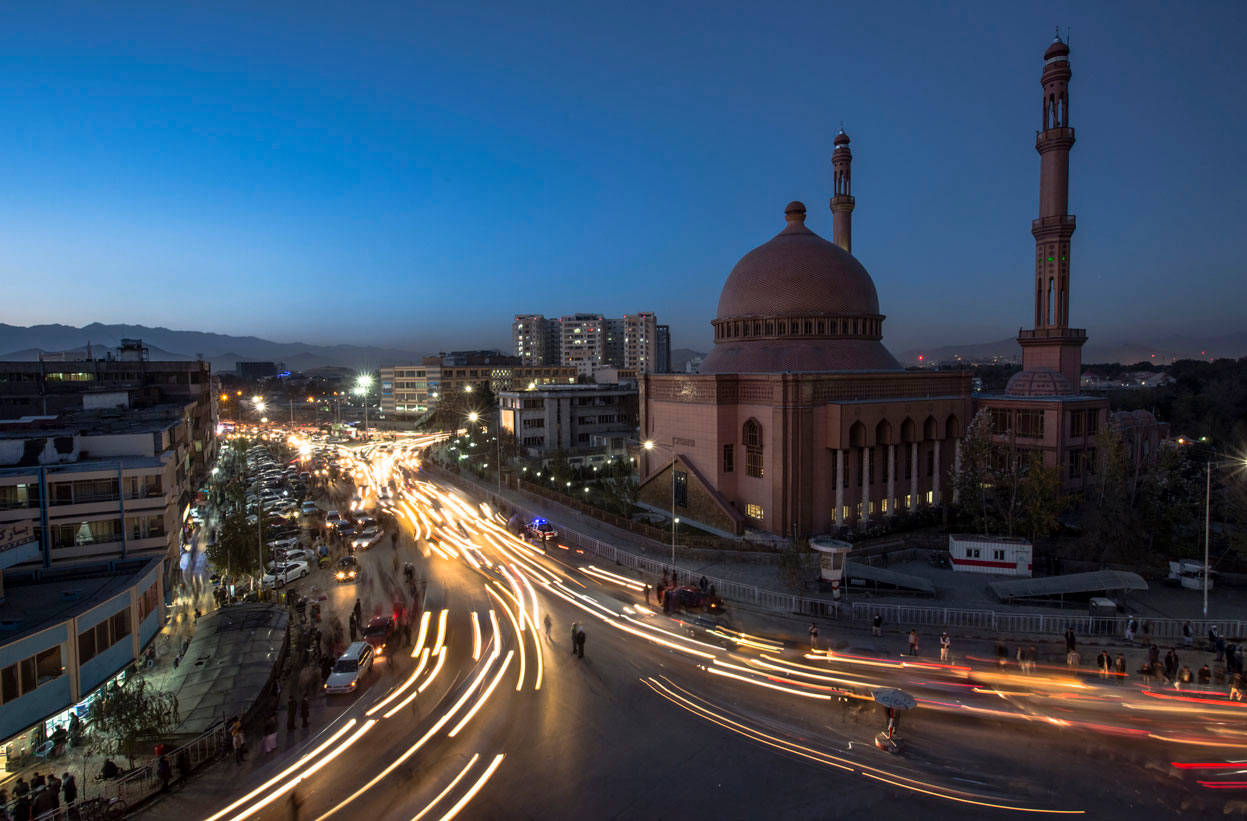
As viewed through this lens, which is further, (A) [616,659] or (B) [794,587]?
(B) [794,587]

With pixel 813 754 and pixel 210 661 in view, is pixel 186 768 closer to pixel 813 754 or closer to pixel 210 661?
pixel 210 661

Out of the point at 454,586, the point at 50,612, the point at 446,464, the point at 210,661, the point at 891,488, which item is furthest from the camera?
the point at 446,464

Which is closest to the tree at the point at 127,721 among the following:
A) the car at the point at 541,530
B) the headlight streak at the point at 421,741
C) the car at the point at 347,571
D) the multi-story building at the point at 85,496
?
the headlight streak at the point at 421,741

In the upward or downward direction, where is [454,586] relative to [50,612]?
downward

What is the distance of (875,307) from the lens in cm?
4591

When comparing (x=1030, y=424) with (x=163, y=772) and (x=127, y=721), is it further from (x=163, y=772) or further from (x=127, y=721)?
(x=127, y=721)

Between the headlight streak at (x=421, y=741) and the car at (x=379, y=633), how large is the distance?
14.1 ft

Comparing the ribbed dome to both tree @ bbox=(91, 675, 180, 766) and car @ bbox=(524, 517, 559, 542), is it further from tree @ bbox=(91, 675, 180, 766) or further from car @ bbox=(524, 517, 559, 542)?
tree @ bbox=(91, 675, 180, 766)

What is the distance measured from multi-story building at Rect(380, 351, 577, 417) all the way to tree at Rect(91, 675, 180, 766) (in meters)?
97.2

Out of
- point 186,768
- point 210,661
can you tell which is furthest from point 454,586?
point 186,768

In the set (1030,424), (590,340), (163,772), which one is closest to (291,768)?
(163,772)

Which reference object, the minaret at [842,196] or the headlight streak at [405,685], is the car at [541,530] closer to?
the headlight streak at [405,685]

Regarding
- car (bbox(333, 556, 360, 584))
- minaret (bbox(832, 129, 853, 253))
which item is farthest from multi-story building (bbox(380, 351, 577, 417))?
car (bbox(333, 556, 360, 584))

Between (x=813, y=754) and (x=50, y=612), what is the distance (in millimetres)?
21206
